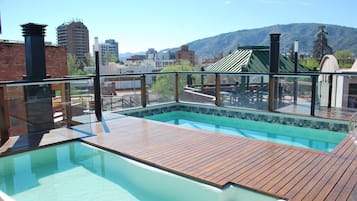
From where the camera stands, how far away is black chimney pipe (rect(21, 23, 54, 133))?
515 cm

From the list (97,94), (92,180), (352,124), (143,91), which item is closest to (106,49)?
(143,91)

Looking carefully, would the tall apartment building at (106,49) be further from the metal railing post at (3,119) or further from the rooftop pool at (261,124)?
the metal railing post at (3,119)

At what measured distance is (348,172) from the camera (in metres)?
3.25

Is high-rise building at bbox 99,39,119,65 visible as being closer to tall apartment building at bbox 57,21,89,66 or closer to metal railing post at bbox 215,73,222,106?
metal railing post at bbox 215,73,222,106

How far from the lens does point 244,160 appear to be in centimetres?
375

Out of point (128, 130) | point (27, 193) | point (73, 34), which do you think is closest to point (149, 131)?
point (128, 130)

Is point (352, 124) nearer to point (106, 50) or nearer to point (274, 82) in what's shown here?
point (274, 82)

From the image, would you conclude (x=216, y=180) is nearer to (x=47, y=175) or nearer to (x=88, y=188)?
(x=88, y=188)

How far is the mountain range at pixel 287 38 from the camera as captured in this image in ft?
195

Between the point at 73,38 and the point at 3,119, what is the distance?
4265 centimetres

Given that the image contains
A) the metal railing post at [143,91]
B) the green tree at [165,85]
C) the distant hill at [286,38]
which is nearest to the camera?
the metal railing post at [143,91]

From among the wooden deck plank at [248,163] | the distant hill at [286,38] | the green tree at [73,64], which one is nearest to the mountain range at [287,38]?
the distant hill at [286,38]

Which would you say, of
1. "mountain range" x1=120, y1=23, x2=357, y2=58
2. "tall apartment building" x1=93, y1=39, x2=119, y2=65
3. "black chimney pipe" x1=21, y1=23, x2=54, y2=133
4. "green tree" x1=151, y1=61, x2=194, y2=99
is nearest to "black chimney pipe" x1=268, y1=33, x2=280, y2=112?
"green tree" x1=151, y1=61, x2=194, y2=99

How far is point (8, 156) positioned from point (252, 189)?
3.27m
